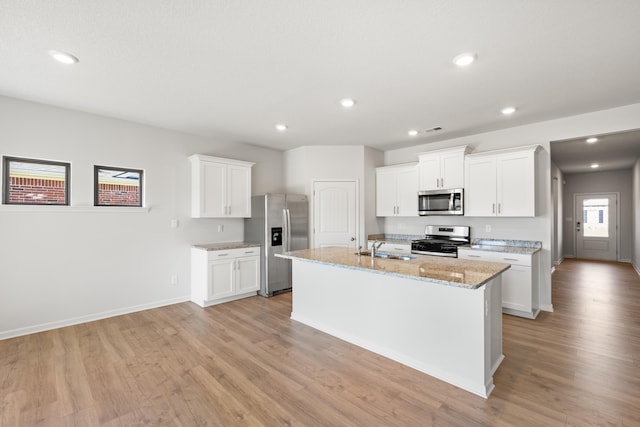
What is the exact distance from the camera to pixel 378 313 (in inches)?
113

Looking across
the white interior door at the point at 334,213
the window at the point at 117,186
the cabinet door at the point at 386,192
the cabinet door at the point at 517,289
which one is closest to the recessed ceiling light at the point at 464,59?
the cabinet door at the point at 517,289

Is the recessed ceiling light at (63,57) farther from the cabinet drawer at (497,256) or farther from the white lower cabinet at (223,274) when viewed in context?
the cabinet drawer at (497,256)

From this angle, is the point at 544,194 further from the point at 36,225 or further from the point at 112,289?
the point at 36,225

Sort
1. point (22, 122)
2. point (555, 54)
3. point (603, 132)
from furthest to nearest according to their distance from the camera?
point (603, 132), point (22, 122), point (555, 54)

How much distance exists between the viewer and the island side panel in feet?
7.40

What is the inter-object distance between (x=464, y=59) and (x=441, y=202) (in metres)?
2.68

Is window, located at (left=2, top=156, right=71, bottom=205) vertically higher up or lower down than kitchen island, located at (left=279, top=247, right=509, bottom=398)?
higher up

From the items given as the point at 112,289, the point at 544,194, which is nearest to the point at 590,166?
the point at 544,194

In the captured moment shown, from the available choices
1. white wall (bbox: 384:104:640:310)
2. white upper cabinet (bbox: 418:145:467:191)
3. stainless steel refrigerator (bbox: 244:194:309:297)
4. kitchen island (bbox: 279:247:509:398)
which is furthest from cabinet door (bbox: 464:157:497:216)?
stainless steel refrigerator (bbox: 244:194:309:297)

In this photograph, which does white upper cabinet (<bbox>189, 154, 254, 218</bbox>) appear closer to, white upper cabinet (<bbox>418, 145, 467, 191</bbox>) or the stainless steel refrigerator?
the stainless steel refrigerator

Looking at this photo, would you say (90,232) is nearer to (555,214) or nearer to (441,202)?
(441,202)

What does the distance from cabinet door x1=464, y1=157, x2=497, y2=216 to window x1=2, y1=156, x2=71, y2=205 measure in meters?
5.41

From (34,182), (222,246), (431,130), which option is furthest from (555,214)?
(34,182)

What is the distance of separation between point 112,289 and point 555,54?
17.7ft
